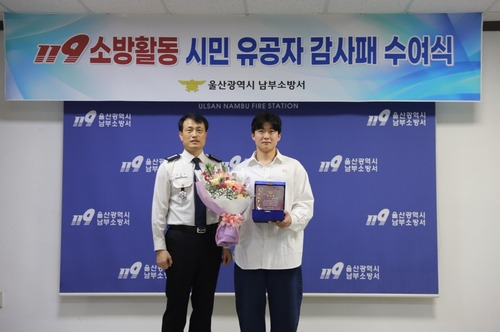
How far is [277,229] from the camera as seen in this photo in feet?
7.05

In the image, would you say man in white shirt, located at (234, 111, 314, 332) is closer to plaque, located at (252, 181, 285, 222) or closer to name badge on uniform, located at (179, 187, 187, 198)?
plaque, located at (252, 181, 285, 222)

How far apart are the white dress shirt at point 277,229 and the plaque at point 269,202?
0.09m

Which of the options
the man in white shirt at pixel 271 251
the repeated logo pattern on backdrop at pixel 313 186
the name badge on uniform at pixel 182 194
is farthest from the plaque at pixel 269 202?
the repeated logo pattern on backdrop at pixel 313 186

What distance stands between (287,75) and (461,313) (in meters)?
2.14

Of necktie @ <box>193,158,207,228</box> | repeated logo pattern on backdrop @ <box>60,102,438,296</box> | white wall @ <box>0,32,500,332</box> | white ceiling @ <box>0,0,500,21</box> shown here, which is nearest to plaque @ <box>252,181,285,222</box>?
necktie @ <box>193,158,207,228</box>

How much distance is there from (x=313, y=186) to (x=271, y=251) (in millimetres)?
989

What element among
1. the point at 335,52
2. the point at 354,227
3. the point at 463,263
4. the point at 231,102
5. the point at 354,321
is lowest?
the point at 354,321

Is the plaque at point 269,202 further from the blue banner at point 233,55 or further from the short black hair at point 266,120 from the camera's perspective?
the blue banner at point 233,55

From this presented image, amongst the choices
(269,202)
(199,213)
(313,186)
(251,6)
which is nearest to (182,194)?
(199,213)

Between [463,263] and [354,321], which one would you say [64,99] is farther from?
[463,263]

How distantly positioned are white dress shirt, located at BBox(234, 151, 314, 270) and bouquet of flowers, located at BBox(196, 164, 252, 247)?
11 centimetres

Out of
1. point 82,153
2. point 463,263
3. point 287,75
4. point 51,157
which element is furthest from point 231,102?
point 463,263

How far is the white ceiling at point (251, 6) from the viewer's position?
9.04 feet

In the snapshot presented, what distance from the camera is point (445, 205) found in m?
3.01
